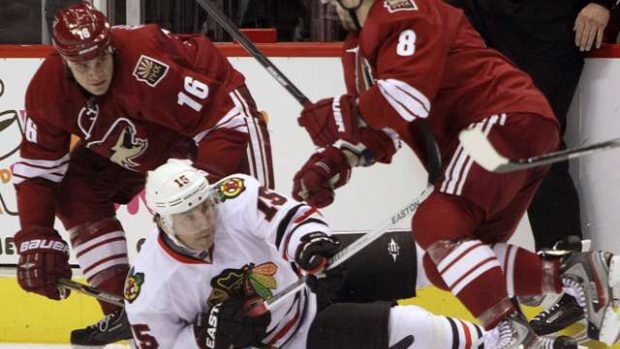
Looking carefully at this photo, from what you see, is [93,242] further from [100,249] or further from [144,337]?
[144,337]

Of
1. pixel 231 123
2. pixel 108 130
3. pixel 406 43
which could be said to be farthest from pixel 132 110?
pixel 406 43

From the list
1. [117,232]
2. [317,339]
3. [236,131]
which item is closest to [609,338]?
[317,339]

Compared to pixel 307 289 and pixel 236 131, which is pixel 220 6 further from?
pixel 307 289

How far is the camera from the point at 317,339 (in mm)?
3404

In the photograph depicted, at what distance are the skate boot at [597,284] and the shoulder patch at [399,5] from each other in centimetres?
70

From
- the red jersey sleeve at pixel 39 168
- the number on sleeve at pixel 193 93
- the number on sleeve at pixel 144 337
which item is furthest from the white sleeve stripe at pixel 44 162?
the number on sleeve at pixel 144 337

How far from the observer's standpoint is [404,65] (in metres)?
2.94

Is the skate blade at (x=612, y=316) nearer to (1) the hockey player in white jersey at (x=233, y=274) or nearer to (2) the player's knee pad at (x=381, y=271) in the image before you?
(1) the hockey player in white jersey at (x=233, y=274)

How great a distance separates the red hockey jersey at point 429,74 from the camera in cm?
295

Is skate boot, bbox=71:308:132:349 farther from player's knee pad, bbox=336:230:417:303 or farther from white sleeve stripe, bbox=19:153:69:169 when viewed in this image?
player's knee pad, bbox=336:230:417:303

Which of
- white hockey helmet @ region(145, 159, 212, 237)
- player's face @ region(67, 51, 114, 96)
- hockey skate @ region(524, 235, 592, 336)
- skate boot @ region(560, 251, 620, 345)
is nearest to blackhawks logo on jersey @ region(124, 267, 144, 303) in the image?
white hockey helmet @ region(145, 159, 212, 237)

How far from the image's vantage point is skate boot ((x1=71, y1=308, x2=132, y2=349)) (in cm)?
367

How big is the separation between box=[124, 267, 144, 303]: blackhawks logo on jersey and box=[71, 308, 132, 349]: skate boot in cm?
43

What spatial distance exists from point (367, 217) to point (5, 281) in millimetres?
1196
